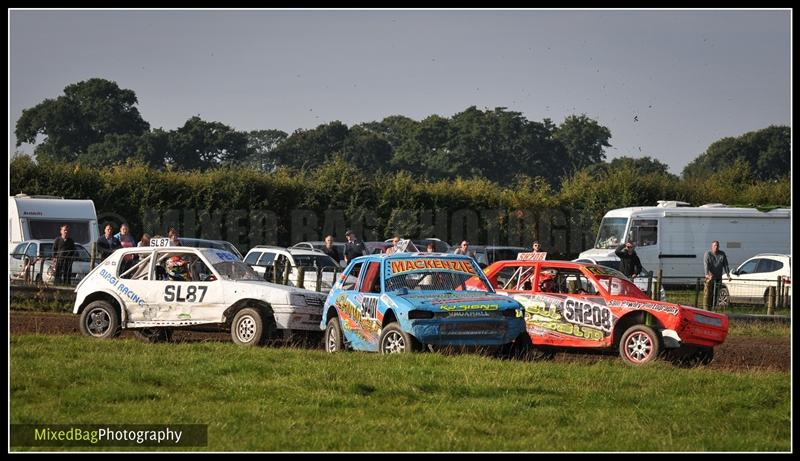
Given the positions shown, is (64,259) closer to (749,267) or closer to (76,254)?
(76,254)

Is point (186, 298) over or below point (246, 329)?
over

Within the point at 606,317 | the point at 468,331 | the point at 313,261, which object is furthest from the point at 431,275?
the point at 313,261

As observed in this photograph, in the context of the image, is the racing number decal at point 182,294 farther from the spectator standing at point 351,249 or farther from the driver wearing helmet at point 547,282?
the spectator standing at point 351,249

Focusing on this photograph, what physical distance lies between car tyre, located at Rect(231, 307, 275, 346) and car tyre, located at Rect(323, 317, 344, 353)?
913mm

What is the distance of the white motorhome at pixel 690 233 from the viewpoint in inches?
1608

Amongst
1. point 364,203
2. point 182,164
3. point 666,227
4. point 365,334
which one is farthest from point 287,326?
point 182,164

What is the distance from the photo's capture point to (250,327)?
17125mm

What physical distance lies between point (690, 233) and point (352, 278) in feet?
86.4

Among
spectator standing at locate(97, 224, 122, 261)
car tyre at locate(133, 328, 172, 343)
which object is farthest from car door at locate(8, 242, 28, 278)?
car tyre at locate(133, 328, 172, 343)

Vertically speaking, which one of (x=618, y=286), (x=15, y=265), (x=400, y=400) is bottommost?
(x=400, y=400)

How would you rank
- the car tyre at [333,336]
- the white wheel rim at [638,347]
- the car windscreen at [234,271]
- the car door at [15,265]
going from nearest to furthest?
the white wheel rim at [638,347] → the car tyre at [333,336] → the car windscreen at [234,271] → the car door at [15,265]

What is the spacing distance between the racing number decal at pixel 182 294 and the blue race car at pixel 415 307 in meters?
1.95

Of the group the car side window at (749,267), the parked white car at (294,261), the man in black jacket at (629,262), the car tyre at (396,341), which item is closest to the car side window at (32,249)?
the parked white car at (294,261)

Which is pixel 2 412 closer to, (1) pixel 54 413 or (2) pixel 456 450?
(1) pixel 54 413
